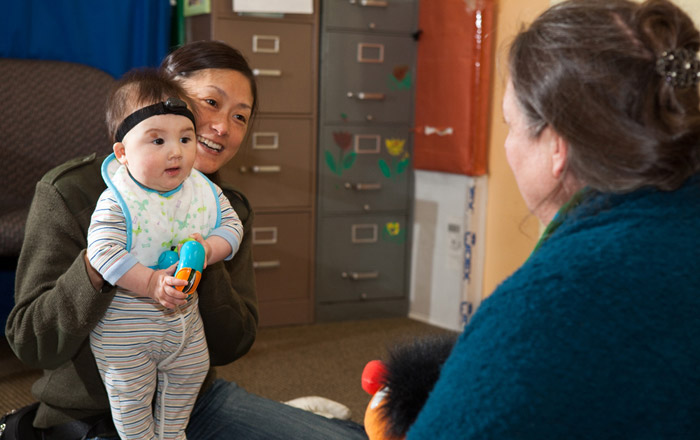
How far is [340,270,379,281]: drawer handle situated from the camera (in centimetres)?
341

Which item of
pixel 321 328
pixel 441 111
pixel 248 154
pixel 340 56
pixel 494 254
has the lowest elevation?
pixel 321 328

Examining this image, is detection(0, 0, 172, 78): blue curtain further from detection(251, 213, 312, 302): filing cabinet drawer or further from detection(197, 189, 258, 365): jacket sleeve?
detection(197, 189, 258, 365): jacket sleeve

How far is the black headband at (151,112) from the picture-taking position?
1097mm

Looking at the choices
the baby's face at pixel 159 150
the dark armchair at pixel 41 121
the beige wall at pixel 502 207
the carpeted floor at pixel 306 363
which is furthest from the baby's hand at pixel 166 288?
the beige wall at pixel 502 207

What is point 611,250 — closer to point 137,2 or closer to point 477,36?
point 477,36

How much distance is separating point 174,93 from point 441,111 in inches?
87.4

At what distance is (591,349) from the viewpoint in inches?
28.0

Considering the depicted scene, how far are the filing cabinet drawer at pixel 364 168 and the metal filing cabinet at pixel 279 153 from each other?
0.25ft

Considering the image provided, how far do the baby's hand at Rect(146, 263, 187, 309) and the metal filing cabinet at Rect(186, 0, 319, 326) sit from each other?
2016mm

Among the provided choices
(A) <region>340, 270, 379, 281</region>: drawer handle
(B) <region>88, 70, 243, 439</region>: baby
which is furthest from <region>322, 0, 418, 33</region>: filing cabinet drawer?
(B) <region>88, 70, 243, 439</region>: baby

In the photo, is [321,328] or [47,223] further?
[321,328]

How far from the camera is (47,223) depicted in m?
1.17

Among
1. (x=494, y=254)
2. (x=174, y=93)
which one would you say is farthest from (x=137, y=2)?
(x=174, y=93)

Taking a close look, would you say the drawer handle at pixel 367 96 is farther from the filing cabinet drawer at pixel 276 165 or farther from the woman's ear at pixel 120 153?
the woman's ear at pixel 120 153
